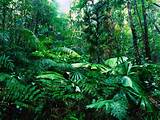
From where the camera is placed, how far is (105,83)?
467 cm

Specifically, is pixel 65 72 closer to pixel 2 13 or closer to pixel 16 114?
pixel 16 114

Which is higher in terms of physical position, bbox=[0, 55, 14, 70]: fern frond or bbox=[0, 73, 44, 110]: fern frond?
bbox=[0, 55, 14, 70]: fern frond

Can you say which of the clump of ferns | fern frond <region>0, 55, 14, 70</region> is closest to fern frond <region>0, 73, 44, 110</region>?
the clump of ferns

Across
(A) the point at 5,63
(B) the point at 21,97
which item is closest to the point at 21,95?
(B) the point at 21,97

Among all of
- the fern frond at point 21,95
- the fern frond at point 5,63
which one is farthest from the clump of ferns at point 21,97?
the fern frond at point 5,63

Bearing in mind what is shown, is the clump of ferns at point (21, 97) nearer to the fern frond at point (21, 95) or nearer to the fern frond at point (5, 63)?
the fern frond at point (21, 95)

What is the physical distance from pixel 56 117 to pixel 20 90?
644 mm

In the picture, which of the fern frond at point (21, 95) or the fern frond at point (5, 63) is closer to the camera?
the fern frond at point (21, 95)

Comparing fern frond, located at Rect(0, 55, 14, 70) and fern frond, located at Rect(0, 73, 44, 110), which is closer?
fern frond, located at Rect(0, 73, 44, 110)

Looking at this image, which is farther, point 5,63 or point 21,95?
point 5,63

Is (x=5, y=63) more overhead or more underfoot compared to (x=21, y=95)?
more overhead

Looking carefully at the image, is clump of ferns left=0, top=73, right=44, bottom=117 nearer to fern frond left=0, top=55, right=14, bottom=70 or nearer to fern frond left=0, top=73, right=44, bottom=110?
fern frond left=0, top=73, right=44, bottom=110

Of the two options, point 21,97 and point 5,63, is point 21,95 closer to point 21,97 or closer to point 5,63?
point 21,97

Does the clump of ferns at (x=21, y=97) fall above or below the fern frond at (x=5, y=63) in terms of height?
below
